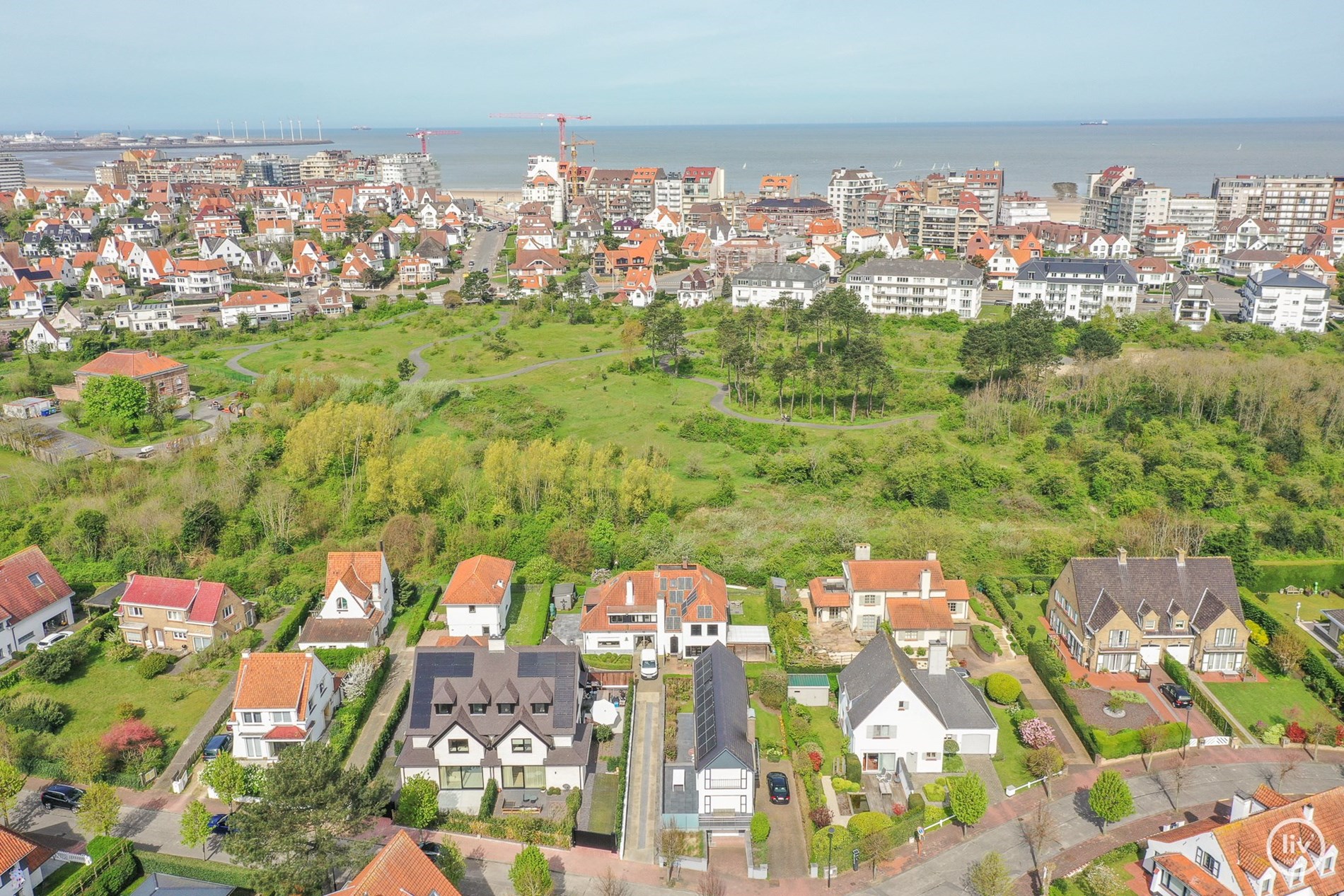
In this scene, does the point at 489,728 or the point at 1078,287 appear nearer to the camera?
the point at 489,728

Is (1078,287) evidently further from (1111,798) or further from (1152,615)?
(1111,798)

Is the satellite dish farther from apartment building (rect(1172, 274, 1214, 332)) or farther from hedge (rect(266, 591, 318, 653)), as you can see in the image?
apartment building (rect(1172, 274, 1214, 332))

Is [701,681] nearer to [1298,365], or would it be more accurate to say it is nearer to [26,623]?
[26,623]

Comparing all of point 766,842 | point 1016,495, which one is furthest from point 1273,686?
point 766,842

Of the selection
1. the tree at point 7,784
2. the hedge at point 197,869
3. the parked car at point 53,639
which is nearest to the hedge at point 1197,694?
the hedge at point 197,869

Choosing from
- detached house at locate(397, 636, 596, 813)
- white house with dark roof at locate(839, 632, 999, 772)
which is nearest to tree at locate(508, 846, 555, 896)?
detached house at locate(397, 636, 596, 813)

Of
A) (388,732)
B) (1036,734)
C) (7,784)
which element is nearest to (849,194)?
(1036,734)
